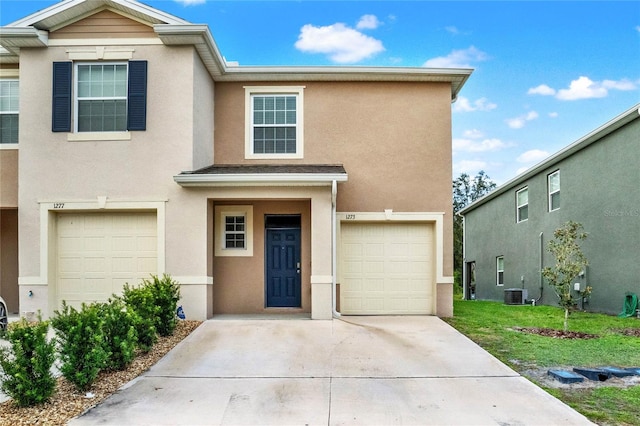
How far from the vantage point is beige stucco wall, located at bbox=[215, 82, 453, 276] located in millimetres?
12414

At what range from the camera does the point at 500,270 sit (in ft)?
72.3

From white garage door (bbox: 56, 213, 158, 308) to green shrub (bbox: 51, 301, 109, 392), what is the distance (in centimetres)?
470

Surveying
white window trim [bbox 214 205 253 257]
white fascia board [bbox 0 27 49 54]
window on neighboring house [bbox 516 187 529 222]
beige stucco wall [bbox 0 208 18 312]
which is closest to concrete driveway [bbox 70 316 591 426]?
white window trim [bbox 214 205 253 257]

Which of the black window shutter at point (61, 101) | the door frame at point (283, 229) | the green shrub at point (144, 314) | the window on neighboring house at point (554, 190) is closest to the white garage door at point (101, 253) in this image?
the black window shutter at point (61, 101)

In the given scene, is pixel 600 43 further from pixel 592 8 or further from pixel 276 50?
pixel 276 50

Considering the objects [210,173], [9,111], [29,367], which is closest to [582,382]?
[29,367]

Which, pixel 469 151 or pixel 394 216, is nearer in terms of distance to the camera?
pixel 394 216

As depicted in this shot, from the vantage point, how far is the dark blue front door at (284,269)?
1237 centimetres

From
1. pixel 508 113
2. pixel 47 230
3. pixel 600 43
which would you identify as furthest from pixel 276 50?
pixel 508 113

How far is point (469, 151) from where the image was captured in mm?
37938

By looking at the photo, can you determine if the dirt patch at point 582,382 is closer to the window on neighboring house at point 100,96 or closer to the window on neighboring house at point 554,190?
the window on neighboring house at point 100,96

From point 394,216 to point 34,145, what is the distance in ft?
25.8

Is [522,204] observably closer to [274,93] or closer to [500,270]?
[500,270]

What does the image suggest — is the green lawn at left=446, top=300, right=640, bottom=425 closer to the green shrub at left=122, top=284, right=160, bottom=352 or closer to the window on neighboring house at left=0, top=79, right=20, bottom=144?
the green shrub at left=122, top=284, right=160, bottom=352
